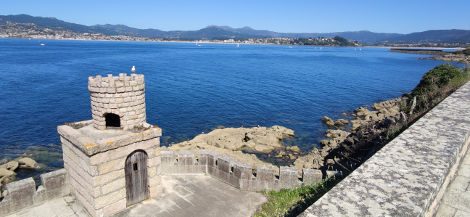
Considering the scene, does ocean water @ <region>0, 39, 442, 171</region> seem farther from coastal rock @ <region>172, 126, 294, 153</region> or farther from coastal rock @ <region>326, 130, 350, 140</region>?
coastal rock @ <region>172, 126, 294, 153</region>

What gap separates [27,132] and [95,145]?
2495cm

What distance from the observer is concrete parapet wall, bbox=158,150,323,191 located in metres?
12.0

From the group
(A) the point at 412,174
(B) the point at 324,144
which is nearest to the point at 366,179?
(A) the point at 412,174

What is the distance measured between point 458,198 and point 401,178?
1.60 metres

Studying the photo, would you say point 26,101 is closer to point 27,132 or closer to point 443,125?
point 27,132

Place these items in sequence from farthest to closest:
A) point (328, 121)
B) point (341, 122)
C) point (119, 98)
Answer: point (328, 121)
point (341, 122)
point (119, 98)

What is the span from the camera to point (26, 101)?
3897 cm

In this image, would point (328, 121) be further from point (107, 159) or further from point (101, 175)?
point (101, 175)

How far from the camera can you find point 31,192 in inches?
404

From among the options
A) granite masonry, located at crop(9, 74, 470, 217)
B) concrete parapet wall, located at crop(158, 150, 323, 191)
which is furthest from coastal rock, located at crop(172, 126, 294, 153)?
granite masonry, located at crop(9, 74, 470, 217)

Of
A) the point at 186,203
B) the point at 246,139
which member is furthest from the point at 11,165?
the point at 186,203

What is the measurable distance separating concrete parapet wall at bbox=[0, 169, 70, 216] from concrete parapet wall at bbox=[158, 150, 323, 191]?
10.7 ft

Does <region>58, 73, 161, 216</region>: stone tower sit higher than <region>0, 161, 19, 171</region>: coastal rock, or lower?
higher

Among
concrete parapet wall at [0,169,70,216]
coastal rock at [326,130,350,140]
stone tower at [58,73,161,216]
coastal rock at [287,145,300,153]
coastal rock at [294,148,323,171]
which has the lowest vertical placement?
coastal rock at [287,145,300,153]
